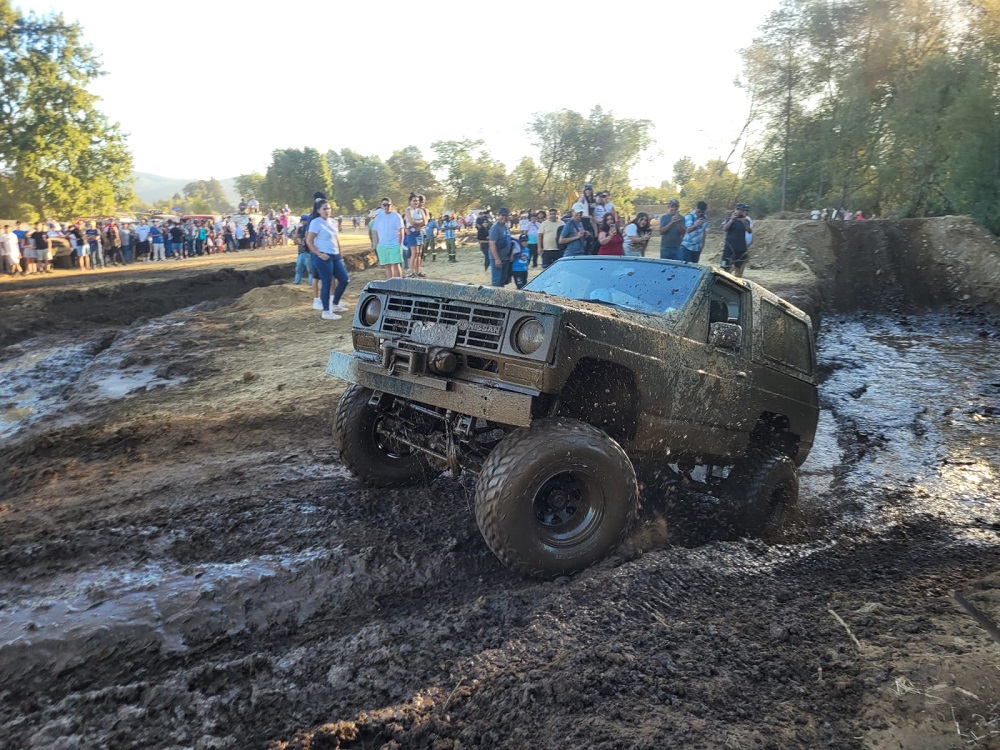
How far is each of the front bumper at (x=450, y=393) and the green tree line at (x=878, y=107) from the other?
74.5 feet

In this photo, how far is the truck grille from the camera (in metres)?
3.89

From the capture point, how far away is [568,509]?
4.07 meters

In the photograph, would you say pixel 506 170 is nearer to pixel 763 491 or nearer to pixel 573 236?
pixel 573 236

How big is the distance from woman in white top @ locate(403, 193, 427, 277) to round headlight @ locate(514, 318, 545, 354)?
427 inches

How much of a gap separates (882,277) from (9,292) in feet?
75.8

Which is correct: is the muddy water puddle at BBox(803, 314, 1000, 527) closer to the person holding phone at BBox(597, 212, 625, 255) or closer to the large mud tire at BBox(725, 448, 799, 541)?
the large mud tire at BBox(725, 448, 799, 541)

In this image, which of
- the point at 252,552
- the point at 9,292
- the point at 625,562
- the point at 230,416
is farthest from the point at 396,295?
the point at 9,292

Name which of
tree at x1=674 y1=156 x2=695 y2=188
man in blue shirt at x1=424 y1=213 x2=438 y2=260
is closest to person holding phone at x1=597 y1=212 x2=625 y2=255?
man in blue shirt at x1=424 y1=213 x2=438 y2=260

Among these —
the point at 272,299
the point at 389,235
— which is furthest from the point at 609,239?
the point at 272,299

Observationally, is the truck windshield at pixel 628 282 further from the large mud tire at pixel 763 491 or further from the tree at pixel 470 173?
the tree at pixel 470 173

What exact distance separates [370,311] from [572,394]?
154 centimetres

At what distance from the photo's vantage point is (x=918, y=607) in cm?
378

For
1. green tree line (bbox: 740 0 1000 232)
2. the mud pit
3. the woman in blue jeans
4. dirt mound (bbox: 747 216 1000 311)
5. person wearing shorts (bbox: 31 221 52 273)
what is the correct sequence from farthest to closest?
person wearing shorts (bbox: 31 221 52 273) → green tree line (bbox: 740 0 1000 232) → dirt mound (bbox: 747 216 1000 311) → the woman in blue jeans → the mud pit

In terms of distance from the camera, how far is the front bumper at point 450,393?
12.1 ft
